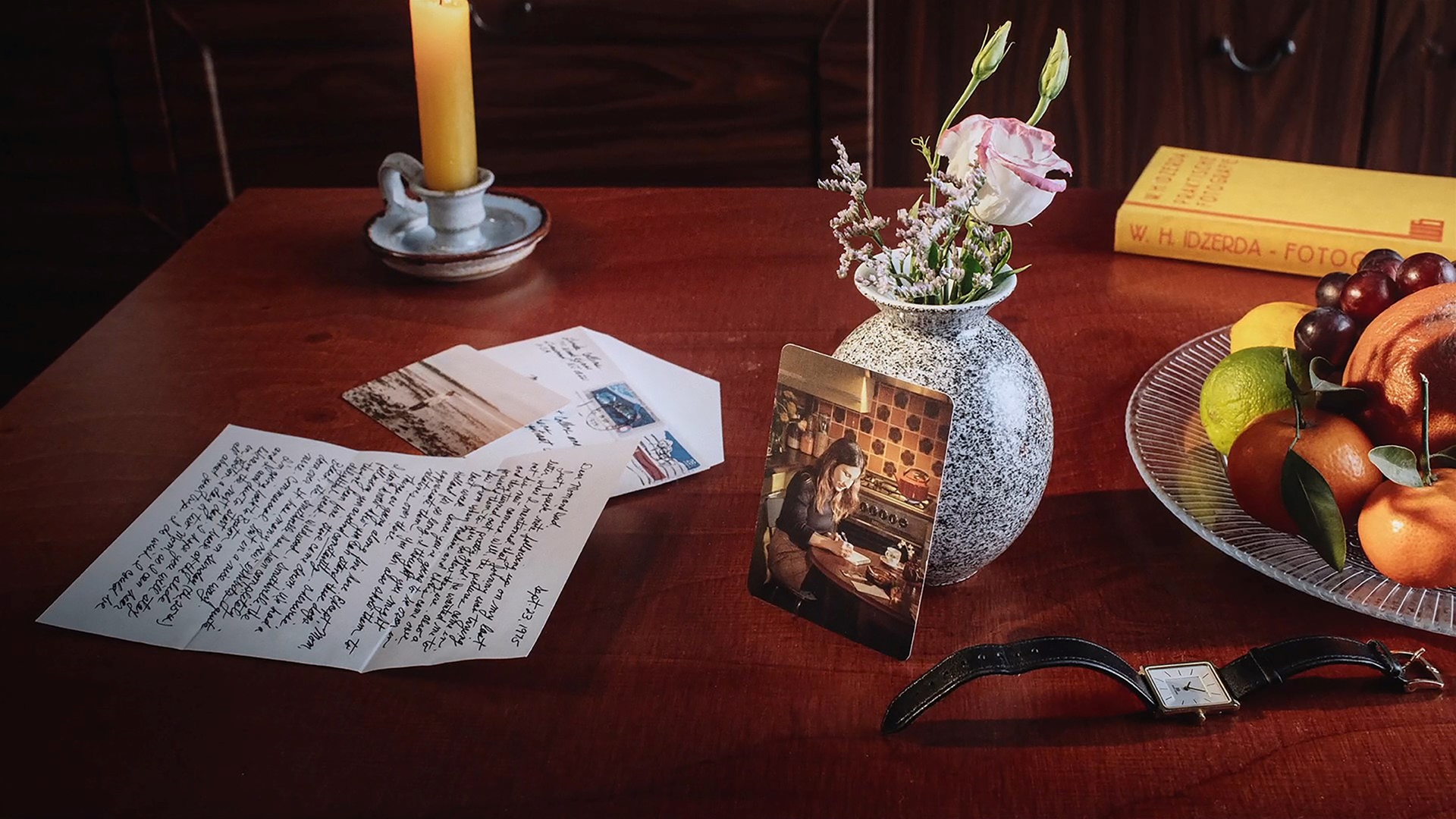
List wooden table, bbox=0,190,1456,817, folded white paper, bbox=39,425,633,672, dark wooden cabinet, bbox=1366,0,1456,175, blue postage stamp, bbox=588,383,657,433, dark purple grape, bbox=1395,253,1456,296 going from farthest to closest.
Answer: dark wooden cabinet, bbox=1366,0,1456,175 < blue postage stamp, bbox=588,383,657,433 < dark purple grape, bbox=1395,253,1456,296 < folded white paper, bbox=39,425,633,672 < wooden table, bbox=0,190,1456,817

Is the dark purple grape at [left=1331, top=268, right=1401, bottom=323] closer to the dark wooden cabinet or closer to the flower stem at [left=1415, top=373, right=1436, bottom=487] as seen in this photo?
the flower stem at [left=1415, top=373, right=1436, bottom=487]

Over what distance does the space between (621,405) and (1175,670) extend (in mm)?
438

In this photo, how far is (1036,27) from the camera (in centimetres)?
192

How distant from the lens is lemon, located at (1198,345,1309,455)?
758mm

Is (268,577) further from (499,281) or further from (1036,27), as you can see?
(1036,27)

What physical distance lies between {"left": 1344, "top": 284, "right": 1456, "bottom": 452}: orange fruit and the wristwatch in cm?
14

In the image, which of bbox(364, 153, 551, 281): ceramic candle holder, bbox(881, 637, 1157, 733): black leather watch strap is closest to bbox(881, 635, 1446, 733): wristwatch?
bbox(881, 637, 1157, 733): black leather watch strap

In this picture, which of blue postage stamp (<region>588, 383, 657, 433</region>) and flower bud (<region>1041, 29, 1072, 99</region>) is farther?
blue postage stamp (<region>588, 383, 657, 433</region>)

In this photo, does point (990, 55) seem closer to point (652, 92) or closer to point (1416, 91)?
point (652, 92)

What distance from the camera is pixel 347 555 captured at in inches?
28.8

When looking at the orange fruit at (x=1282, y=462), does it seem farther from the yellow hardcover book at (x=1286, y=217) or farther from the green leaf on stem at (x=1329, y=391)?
the yellow hardcover book at (x=1286, y=217)

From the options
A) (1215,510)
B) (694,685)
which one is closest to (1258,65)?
(1215,510)

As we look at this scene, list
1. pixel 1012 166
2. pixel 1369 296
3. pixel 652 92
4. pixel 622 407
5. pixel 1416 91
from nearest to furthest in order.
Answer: pixel 1012 166 < pixel 1369 296 < pixel 622 407 < pixel 1416 91 < pixel 652 92

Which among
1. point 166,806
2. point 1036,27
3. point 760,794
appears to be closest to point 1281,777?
point 760,794
